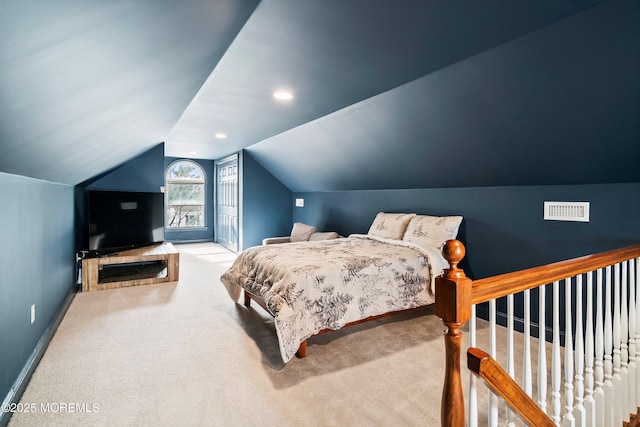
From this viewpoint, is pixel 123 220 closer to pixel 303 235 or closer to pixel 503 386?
pixel 303 235

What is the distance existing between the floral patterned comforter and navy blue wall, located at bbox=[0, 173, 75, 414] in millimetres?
1497

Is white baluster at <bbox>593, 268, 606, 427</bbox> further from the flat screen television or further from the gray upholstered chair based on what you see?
the flat screen television

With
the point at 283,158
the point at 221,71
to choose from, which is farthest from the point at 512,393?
the point at 283,158

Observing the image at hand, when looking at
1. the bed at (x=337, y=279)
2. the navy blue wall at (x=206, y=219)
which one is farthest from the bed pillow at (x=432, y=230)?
the navy blue wall at (x=206, y=219)

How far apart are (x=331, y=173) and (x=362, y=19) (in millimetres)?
3516

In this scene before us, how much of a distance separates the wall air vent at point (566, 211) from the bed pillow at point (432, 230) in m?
0.79

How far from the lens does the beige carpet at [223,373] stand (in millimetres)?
1862

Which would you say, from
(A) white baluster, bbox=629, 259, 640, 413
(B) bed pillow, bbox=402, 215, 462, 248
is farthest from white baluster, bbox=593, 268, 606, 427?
(B) bed pillow, bbox=402, 215, 462, 248

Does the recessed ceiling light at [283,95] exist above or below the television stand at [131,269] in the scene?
above

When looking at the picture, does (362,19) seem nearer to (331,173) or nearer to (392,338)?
(392,338)

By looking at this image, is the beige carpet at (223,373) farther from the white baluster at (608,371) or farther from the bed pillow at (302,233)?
the bed pillow at (302,233)

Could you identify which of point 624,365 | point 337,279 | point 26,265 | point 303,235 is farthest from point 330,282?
point 303,235

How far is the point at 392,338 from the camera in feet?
9.54

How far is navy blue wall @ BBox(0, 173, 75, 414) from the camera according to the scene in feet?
5.94
